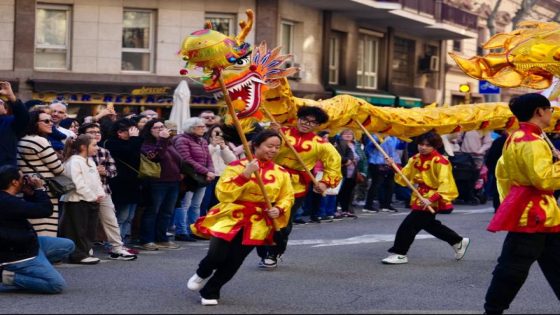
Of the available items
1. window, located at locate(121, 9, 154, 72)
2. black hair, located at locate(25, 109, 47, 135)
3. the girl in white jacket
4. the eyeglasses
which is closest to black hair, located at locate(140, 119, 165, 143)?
the girl in white jacket

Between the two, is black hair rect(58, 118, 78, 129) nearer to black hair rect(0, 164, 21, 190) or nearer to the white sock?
black hair rect(0, 164, 21, 190)

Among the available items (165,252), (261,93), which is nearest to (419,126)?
(261,93)

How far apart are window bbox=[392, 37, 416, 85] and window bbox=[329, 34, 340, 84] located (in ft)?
15.0

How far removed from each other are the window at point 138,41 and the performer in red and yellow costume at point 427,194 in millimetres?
15613

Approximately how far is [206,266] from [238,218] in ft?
1.54

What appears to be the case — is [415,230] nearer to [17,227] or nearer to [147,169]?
[147,169]

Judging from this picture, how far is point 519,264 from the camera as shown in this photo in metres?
7.80

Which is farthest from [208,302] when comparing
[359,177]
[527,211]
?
[359,177]

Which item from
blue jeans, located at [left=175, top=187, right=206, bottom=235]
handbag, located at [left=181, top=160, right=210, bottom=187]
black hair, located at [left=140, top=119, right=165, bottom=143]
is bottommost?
blue jeans, located at [left=175, top=187, right=206, bottom=235]

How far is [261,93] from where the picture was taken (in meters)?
10.6

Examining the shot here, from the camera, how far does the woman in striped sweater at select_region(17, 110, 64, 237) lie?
36.2ft

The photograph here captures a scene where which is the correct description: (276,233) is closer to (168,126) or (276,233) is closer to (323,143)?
(323,143)

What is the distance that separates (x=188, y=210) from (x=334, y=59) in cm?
1904

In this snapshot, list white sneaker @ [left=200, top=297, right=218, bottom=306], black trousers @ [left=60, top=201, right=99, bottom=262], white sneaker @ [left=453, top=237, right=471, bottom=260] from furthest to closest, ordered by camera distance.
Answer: white sneaker @ [left=453, top=237, right=471, bottom=260], black trousers @ [left=60, top=201, right=99, bottom=262], white sneaker @ [left=200, top=297, right=218, bottom=306]
